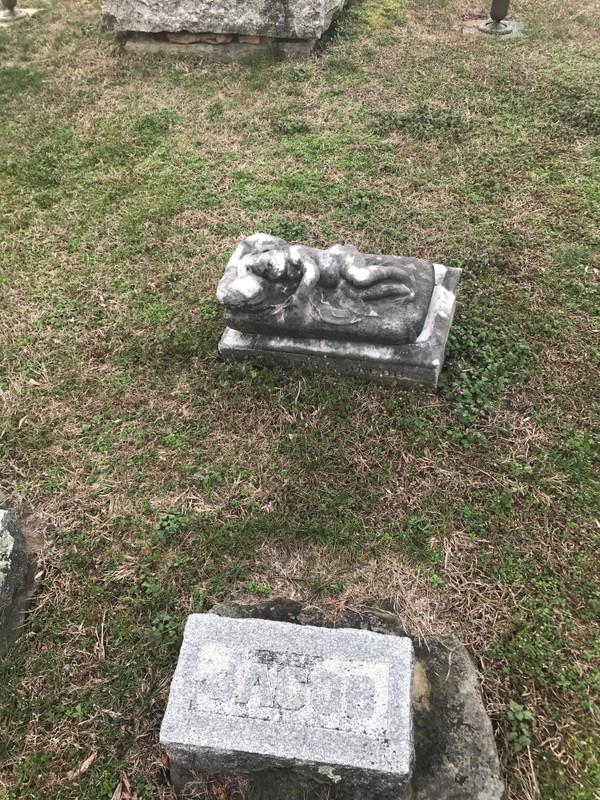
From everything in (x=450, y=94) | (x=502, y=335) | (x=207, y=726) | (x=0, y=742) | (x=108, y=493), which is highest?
(x=450, y=94)

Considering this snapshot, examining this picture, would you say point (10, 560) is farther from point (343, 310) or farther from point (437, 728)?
point (343, 310)

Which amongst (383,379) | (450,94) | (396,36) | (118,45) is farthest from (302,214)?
(118,45)

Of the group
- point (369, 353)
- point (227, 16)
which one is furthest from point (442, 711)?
point (227, 16)

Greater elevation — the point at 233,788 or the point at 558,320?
the point at 558,320

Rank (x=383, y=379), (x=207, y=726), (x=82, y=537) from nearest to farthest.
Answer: (x=207, y=726), (x=82, y=537), (x=383, y=379)

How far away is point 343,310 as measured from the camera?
350cm

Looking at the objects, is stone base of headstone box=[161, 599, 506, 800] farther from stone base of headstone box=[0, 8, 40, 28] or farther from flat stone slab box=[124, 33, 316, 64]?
stone base of headstone box=[0, 8, 40, 28]

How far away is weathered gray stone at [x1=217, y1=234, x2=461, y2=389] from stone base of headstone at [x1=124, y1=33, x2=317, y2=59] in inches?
182

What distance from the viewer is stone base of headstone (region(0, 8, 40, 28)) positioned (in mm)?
8500

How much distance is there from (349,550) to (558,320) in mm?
2202

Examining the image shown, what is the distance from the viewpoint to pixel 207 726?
2.20 m

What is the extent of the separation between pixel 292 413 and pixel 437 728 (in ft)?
5.95

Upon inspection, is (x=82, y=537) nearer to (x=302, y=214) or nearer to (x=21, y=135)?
(x=302, y=214)

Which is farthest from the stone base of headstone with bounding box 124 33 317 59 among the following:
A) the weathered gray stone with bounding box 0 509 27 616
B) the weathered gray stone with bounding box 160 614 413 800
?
the weathered gray stone with bounding box 160 614 413 800
